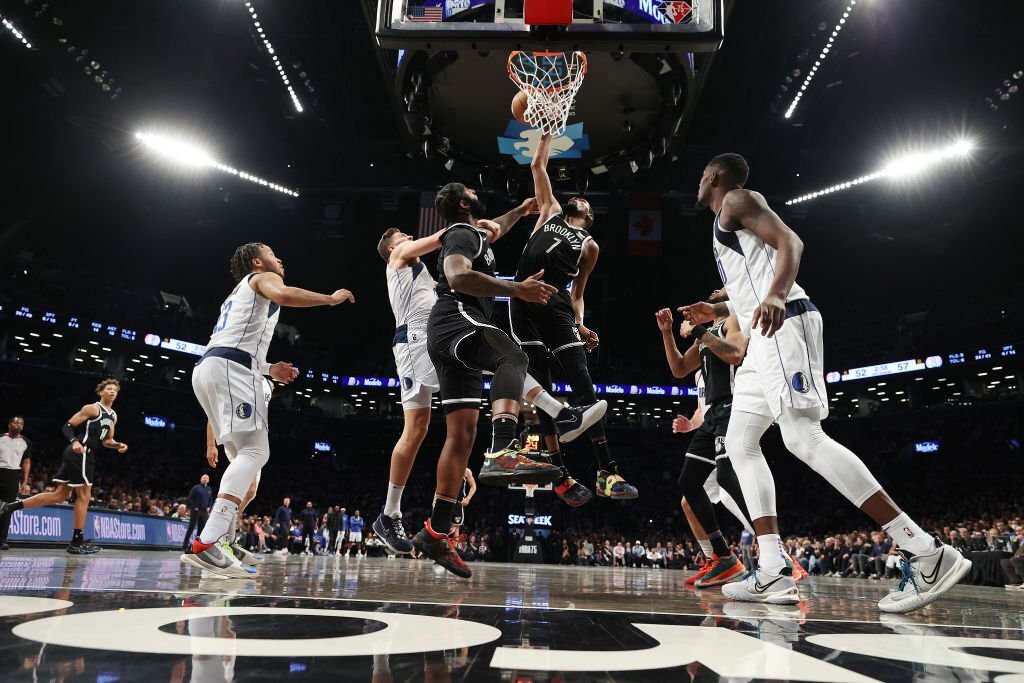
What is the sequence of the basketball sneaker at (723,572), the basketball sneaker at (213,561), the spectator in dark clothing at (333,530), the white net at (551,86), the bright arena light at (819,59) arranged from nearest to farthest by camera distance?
the basketball sneaker at (213,561)
the basketball sneaker at (723,572)
the white net at (551,86)
the bright arena light at (819,59)
the spectator in dark clothing at (333,530)

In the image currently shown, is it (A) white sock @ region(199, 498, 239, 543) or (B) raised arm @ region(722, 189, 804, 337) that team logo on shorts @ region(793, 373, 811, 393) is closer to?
(B) raised arm @ region(722, 189, 804, 337)

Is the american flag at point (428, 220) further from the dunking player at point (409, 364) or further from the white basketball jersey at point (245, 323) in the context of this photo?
the white basketball jersey at point (245, 323)

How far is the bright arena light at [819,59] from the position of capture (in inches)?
449

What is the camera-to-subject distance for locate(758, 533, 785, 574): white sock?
3.13 metres

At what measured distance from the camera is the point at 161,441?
2414cm

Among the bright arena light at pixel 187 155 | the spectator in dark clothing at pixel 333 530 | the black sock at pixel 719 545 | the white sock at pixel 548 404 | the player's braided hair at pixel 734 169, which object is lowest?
the spectator in dark clothing at pixel 333 530

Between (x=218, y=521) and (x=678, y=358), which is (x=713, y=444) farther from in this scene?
(x=218, y=521)

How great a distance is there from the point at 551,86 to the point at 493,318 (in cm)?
219

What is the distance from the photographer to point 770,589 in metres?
3.07

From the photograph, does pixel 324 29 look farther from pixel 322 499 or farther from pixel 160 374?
pixel 322 499

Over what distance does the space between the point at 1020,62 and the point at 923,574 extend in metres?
14.1

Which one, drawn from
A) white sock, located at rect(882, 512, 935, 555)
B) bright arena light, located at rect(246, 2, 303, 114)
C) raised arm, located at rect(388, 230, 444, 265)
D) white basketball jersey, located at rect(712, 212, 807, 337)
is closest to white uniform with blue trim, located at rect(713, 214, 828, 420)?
white basketball jersey, located at rect(712, 212, 807, 337)

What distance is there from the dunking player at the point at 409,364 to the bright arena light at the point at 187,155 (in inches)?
548

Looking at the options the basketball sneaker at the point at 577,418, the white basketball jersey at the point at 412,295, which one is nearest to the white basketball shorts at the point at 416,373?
the white basketball jersey at the point at 412,295
